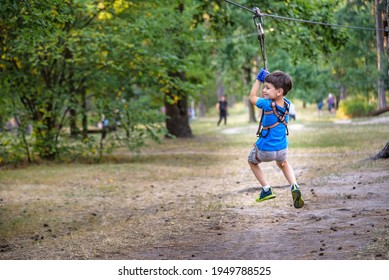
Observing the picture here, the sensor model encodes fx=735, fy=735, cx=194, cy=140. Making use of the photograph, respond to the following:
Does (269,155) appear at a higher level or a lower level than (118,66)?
lower

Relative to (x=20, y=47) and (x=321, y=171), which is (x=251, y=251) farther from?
(x=20, y=47)

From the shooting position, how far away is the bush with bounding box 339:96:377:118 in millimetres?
16873

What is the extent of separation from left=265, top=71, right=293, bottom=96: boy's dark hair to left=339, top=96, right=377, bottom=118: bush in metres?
9.35

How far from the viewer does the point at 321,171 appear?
42.9 feet

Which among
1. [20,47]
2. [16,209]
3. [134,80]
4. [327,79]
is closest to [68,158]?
[134,80]

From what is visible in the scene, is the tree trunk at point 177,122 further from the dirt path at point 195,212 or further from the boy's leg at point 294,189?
the boy's leg at point 294,189

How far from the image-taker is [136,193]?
12.6 meters

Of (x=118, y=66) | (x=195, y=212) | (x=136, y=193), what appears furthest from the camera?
(x=118, y=66)

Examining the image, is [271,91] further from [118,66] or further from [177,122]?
[177,122]

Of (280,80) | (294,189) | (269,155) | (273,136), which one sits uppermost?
(280,80)

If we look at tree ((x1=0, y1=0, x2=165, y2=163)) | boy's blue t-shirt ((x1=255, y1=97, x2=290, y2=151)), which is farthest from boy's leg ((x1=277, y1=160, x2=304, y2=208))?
tree ((x1=0, y1=0, x2=165, y2=163))

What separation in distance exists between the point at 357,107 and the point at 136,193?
10081 mm

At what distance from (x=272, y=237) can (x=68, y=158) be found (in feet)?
38.1

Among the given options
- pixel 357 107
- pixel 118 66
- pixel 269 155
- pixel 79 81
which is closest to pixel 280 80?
pixel 269 155
